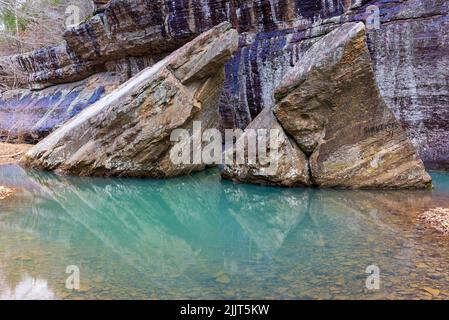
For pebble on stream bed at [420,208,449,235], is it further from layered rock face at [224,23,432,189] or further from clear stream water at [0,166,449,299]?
layered rock face at [224,23,432,189]

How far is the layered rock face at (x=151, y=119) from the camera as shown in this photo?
9750 mm

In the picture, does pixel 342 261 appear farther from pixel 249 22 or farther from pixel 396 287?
pixel 249 22

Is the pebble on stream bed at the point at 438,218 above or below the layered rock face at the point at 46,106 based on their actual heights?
below

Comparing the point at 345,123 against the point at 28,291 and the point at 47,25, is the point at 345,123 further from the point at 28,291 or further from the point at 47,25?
the point at 47,25

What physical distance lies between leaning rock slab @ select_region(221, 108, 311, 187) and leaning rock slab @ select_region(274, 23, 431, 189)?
20 cm

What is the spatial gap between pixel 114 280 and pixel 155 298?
21.2 inches

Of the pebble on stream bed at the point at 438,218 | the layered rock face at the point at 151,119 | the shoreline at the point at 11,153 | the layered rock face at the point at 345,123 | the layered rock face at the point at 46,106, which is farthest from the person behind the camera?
the layered rock face at the point at 46,106

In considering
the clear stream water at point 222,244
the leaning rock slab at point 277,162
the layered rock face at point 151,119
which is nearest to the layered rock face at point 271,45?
the leaning rock slab at point 277,162

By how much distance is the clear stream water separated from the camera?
11.6 ft

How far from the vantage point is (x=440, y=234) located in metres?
4.97

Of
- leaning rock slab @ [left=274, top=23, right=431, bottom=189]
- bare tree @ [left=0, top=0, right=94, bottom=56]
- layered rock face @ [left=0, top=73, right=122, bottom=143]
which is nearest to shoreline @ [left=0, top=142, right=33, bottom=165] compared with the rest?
layered rock face @ [left=0, top=73, right=122, bottom=143]

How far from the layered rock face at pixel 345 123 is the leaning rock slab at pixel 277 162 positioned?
0.19 feet

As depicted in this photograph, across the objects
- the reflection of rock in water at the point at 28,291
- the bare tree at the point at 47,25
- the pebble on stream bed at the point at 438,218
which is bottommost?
the pebble on stream bed at the point at 438,218

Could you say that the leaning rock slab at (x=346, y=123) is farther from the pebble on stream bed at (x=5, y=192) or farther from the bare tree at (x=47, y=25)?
the bare tree at (x=47, y=25)
